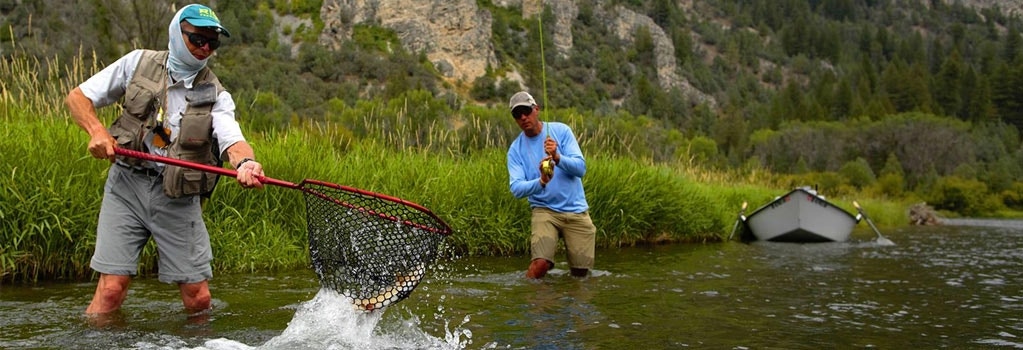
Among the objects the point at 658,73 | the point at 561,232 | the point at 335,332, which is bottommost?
the point at 335,332

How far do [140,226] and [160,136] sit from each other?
0.50 metres

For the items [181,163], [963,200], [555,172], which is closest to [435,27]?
[963,200]

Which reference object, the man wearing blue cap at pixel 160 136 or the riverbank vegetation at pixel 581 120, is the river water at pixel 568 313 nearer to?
the man wearing blue cap at pixel 160 136

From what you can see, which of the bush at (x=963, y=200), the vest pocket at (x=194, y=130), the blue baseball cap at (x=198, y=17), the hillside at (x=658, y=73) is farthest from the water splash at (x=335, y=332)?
the bush at (x=963, y=200)

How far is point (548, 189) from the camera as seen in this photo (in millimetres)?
7383

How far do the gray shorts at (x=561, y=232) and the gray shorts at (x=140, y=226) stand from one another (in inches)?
134

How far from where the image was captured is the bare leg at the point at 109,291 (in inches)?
169

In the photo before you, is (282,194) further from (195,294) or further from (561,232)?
(195,294)

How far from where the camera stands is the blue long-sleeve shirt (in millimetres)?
7203

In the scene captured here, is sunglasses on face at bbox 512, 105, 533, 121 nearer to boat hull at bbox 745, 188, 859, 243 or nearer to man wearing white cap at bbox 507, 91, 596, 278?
man wearing white cap at bbox 507, 91, 596, 278

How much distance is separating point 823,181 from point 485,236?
49475 millimetres

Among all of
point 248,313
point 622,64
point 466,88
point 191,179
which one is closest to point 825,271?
point 248,313

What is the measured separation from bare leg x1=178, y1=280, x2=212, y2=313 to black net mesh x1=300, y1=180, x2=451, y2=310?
0.72 meters

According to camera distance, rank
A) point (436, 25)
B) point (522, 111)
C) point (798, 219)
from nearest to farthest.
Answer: point (522, 111) < point (798, 219) < point (436, 25)
